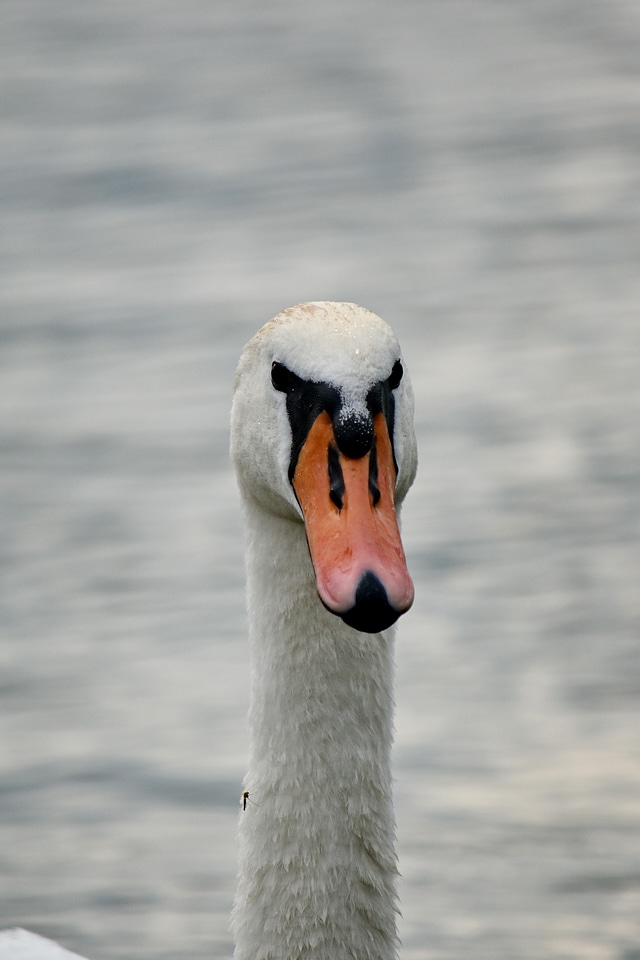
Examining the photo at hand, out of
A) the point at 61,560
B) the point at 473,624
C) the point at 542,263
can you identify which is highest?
the point at 542,263

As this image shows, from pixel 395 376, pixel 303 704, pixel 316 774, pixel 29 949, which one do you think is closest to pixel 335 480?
pixel 395 376

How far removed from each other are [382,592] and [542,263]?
300 inches

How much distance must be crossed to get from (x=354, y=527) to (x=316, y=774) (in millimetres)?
826

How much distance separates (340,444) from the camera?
157 inches

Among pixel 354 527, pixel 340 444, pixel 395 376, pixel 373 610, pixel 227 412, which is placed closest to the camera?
pixel 373 610

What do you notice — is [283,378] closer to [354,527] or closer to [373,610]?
[354,527]

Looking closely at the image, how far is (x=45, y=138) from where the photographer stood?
1327cm

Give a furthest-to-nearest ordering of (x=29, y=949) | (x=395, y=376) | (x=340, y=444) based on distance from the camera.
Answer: (x=29, y=949) → (x=395, y=376) → (x=340, y=444)

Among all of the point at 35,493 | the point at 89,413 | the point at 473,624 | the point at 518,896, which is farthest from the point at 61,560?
the point at 518,896

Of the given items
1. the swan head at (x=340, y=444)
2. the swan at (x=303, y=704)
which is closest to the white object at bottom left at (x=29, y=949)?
the swan at (x=303, y=704)

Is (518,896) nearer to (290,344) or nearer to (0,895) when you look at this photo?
(0,895)

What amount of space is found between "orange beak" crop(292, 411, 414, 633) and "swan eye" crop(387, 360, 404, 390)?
0.40 feet

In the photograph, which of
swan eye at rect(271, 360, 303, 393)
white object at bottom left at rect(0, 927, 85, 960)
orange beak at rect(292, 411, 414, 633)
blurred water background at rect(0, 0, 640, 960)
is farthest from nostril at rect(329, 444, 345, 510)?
blurred water background at rect(0, 0, 640, 960)

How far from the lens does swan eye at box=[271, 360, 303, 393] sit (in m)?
4.13
